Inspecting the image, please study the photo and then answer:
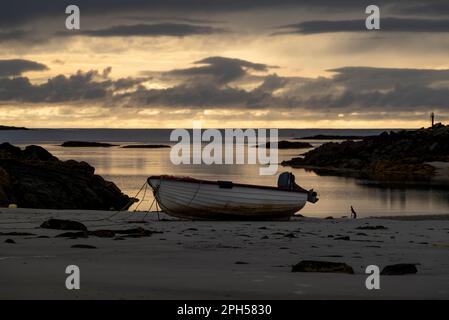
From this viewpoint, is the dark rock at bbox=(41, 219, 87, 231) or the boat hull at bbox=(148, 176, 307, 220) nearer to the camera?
the dark rock at bbox=(41, 219, 87, 231)

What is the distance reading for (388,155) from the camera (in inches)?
3201

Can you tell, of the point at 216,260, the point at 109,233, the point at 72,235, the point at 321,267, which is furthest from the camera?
the point at 109,233

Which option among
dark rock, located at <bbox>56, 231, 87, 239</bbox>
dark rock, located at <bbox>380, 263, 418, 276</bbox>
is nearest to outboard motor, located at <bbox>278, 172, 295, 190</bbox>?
dark rock, located at <bbox>56, 231, 87, 239</bbox>

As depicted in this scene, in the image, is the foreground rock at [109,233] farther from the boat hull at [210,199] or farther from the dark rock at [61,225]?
the boat hull at [210,199]

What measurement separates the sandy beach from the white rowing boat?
8.73ft

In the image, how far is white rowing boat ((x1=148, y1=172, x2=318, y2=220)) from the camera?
22.2 meters

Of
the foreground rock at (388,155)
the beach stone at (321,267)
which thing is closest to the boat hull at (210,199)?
the beach stone at (321,267)

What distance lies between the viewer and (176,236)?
16172mm

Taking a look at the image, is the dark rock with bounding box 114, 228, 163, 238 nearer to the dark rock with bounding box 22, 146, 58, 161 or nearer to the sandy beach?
the sandy beach

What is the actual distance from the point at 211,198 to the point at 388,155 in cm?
6179

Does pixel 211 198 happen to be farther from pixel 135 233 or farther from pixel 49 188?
pixel 49 188

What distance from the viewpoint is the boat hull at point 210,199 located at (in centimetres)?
2220

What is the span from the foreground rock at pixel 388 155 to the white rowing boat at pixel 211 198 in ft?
153

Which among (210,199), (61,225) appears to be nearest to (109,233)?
(61,225)
